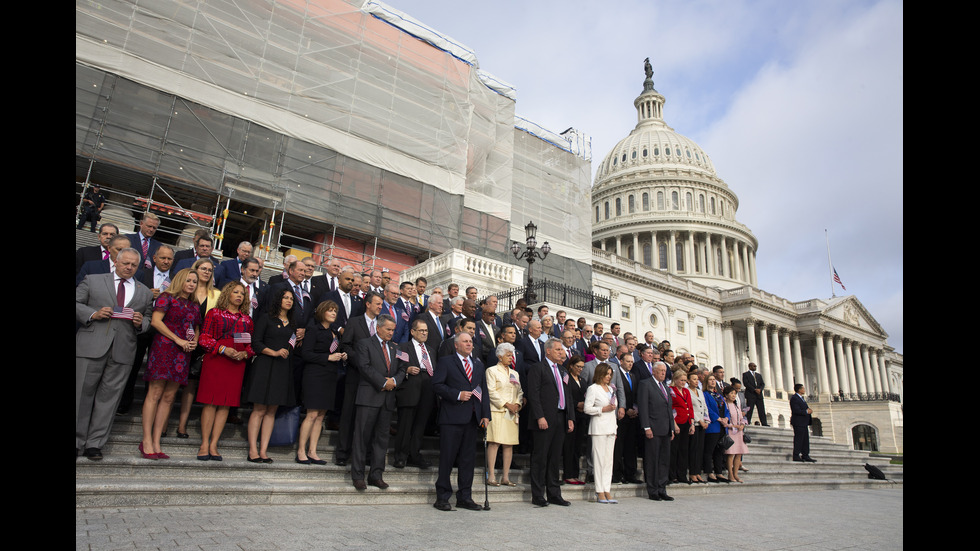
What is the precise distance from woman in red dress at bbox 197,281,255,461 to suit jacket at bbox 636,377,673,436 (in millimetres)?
6047

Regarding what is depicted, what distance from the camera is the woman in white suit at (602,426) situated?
7.98m

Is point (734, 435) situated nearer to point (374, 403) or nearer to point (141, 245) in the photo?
point (374, 403)

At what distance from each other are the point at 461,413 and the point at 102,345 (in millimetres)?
3942

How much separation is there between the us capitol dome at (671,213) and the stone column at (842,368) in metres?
12.4

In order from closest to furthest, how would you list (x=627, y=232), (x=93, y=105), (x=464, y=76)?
1. (x=93, y=105)
2. (x=464, y=76)
3. (x=627, y=232)

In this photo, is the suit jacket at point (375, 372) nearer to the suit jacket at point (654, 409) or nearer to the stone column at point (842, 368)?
the suit jacket at point (654, 409)

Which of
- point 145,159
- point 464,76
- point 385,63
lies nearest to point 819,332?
point 464,76

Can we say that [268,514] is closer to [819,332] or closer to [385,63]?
[385,63]

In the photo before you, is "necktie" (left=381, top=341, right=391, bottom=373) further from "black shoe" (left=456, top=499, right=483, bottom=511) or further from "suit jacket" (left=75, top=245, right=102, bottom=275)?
"suit jacket" (left=75, top=245, right=102, bottom=275)

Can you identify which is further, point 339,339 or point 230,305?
point 339,339

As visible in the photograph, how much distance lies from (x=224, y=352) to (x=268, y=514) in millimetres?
2019

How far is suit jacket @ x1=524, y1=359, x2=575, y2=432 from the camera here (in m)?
7.62

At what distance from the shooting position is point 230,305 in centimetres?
648

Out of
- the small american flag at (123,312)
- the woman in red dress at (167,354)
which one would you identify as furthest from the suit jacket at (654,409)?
the small american flag at (123,312)
